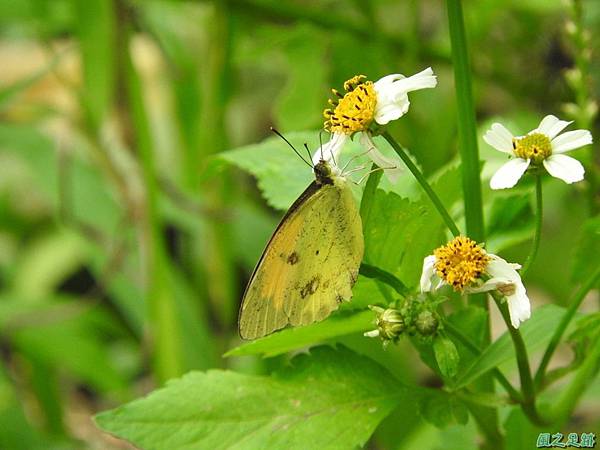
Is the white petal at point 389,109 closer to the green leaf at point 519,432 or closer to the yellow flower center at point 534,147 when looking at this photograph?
the yellow flower center at point 534,147

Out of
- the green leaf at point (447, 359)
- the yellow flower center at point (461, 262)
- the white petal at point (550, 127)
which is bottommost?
the green leaf at point (447, 359)

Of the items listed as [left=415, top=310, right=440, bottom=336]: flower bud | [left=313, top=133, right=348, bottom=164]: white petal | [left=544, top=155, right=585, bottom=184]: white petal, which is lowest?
[left=415, top=310, right=440, bottom=336]: flower bud

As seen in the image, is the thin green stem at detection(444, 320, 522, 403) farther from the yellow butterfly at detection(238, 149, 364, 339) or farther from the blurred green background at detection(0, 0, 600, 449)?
the blurred green background at detection(0, 0, 600, 449)

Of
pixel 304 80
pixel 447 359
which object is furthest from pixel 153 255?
pixel 447 359

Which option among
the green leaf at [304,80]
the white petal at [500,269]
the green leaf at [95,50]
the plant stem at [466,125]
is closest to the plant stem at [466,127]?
the plant stem at [466,125]

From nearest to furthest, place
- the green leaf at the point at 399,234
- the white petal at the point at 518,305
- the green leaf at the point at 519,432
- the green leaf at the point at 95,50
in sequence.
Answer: the white petal at the point at 518,305
the green leaf at the point at 399,234
the green leaf at the point at 519,432
the green leaf at the point at 95,50

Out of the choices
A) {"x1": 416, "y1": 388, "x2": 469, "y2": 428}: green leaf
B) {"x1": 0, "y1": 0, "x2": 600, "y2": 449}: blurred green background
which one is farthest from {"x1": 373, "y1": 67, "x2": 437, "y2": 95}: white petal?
{"x1": 0, "y1": 0, "x2": 600, "y2": 449}: blurred green background
